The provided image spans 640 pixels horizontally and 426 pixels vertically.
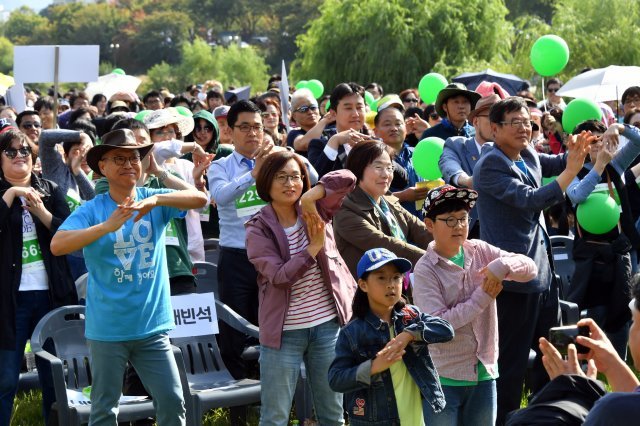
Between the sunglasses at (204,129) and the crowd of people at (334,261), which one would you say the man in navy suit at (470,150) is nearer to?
the crowd of people at (334,261)

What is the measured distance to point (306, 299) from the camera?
18.7 ft

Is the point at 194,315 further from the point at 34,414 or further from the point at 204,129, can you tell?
the point at 204,129

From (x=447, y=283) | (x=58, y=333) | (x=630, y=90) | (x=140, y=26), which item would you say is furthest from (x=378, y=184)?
(x=140, y=26)

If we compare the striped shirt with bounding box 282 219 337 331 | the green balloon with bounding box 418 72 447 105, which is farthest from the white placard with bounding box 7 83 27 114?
the striped shirt with bounding box 282 219 337 331

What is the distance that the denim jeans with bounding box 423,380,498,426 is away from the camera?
5223 mm

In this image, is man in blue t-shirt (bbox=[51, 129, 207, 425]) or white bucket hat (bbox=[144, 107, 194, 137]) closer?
man in blue t-shirt (bbox=[51, 129, 207, 425])

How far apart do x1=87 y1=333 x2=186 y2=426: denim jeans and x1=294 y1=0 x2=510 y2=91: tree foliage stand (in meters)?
22.7

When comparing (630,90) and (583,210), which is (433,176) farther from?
(630,90)

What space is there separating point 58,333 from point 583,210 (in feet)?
11.9

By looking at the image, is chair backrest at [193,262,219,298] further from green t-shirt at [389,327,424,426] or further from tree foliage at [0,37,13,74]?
tree foliage at [0,37,13,74]

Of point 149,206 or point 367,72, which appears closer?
point 149,206

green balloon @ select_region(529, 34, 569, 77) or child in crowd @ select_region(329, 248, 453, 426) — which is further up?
Result: green balloon @ select_region(529, 34, 569, 77)

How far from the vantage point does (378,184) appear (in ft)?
20.1

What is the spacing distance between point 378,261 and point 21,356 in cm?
277
